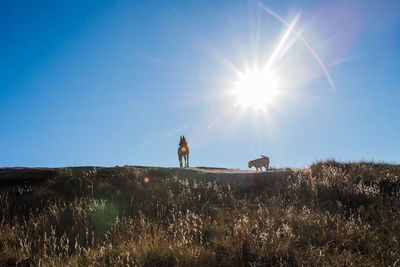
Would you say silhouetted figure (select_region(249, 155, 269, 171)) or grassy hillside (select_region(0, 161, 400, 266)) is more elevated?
silhouetted figure (select_region(249, 155, 269, 171))

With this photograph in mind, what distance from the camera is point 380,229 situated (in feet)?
11.4

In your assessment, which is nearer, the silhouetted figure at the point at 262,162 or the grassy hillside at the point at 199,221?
the grassy hillside at the point at 199,221

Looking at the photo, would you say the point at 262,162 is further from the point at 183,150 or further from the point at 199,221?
the point at 199,221

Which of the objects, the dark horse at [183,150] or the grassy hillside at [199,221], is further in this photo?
the dark horse at [183,150]

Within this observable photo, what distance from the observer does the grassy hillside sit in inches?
108

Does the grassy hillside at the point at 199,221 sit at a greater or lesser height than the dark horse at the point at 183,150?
lesser

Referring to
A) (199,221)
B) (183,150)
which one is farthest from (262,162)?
(199,221)

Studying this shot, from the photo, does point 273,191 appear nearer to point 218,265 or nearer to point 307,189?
point 307,189

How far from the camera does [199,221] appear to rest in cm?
414

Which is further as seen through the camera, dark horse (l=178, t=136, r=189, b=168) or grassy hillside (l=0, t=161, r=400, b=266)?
dark horse (l=178, t=136, r=189, b=168)

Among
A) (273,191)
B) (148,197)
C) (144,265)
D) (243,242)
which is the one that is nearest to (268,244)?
(243,242)

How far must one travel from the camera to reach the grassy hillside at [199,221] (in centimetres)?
276

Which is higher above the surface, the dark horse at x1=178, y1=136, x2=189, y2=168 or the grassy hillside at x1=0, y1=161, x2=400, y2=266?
the dark horse at x1=178, y1=136, x2=189, y2=168

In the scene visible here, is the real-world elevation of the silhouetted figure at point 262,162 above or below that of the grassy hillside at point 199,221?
above
